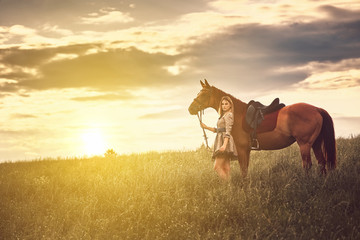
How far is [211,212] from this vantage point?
21.9ft

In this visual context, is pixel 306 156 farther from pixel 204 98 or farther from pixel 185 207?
pixel 185 207

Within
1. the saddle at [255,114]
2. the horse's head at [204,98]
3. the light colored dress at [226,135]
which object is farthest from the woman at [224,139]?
the saddle at [255,114]

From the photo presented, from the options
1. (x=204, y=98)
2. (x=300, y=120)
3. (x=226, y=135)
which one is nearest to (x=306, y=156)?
(x=300, y=120)

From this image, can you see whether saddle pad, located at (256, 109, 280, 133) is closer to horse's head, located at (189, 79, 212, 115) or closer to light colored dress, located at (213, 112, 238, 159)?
light colored dress, located at (213, 112, 238, 159)

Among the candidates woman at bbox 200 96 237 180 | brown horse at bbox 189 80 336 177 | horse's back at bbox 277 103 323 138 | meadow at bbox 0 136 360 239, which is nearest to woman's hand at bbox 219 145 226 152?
woman at bbox 200 96 237 180

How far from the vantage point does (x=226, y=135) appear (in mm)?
7836

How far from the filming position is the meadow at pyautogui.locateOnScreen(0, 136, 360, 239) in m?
6.17

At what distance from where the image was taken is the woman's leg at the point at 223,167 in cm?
805

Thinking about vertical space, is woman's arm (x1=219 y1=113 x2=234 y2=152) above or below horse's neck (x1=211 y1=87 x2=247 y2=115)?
below

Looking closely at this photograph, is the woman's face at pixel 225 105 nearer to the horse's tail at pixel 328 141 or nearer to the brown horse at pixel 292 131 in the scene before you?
the brown horse at pixel 292 131

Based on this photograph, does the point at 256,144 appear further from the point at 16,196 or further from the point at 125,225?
the point at 16,196

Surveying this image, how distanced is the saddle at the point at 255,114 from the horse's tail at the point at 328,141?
1.02 m

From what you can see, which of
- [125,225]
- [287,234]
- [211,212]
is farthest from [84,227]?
[287,234]

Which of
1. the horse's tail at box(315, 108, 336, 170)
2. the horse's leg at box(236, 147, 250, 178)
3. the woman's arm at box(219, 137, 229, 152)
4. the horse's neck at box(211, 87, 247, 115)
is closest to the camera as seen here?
the woman's arm at box(219, 137, 229, 152)
